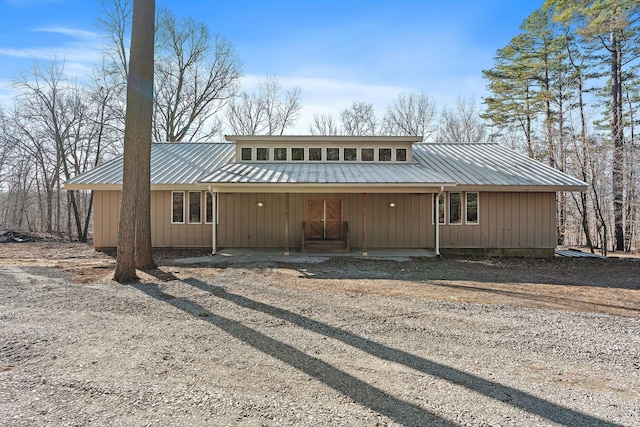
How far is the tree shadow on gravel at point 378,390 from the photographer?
2451 mm

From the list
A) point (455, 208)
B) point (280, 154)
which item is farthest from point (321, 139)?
point (455, 208)

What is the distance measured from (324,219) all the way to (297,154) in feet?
9.52

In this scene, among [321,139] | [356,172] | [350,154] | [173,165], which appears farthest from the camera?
[350,154]

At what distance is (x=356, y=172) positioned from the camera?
11.7m

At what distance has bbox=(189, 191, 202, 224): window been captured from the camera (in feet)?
39.5

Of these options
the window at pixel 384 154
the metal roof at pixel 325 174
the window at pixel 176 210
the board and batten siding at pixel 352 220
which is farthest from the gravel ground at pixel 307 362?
the window at pixel 384 154

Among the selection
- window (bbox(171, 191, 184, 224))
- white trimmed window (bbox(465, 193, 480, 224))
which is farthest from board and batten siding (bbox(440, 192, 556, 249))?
window (bbox(171, 191, 184, 224))

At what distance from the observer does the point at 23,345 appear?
371 cm

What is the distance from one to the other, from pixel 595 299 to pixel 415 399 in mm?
5284

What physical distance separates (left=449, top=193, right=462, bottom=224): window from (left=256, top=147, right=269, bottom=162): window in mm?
6940

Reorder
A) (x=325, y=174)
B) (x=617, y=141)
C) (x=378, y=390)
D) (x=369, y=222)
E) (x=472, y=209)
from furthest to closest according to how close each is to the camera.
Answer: (x=617, y=141), (x=369, y=222), (x=472, y=209), (x=325, y=174), (x=378, y=390)

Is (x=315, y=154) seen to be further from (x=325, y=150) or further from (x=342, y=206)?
(x=342, y=206)

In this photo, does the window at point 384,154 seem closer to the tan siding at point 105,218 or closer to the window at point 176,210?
the window at point 176,210

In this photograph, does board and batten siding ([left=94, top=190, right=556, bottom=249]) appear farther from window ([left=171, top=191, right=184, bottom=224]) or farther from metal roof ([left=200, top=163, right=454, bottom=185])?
metal roof ([left=200, top=163, right=454, bottom=185])
